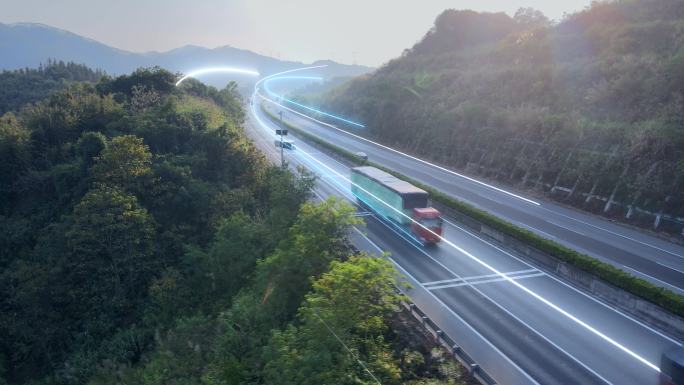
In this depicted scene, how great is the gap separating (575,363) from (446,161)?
1672 inches

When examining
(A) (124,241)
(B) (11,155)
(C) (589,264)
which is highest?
(C) (589,264)

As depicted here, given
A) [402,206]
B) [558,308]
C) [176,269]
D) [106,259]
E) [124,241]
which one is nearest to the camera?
[558,308]

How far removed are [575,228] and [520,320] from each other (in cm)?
1615

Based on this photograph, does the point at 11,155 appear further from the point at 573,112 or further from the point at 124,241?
the point at 573,112

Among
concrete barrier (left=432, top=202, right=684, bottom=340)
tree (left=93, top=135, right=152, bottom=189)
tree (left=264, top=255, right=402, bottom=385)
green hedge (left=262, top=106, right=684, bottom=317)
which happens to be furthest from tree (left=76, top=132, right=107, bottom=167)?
concrete barrier (left=432, top=202, right=684, bottom=340)

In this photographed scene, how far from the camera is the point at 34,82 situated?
10575cm

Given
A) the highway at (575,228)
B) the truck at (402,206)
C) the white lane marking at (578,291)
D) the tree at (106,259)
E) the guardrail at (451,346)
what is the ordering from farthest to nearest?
the tree at (106,259)
the truck at (402,206)
the highway at (575,228)
the white lane marking at (578,291)
the guardrail at (451,346)

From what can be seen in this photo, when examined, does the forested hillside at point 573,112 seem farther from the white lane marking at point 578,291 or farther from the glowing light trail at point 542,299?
the glowing light trail at point 542,299

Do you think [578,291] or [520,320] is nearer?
[520,320]

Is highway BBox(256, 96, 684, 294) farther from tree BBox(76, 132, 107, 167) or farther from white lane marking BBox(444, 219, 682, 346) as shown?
tree BBox(76, 132, 107, 167)

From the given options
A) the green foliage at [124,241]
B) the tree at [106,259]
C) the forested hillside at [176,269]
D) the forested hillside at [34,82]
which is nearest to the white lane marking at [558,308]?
the forested hillside at [176,269]

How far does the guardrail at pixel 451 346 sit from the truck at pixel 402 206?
1024 cm

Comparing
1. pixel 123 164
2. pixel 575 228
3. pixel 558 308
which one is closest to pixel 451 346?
pixel 558 308

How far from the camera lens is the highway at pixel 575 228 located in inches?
1062
